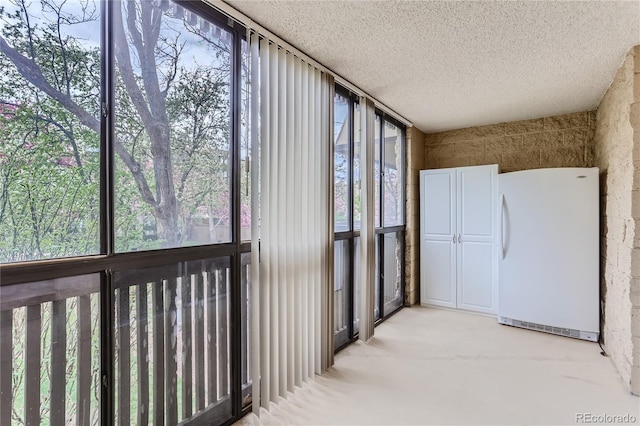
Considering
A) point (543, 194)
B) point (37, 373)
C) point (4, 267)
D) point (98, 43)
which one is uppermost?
point (98, 43)

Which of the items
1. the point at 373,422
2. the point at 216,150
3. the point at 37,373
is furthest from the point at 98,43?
the point at 373,422

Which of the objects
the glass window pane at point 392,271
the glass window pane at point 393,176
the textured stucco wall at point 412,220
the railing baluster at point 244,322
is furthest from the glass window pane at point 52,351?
the textured stucco wall at point 412,220

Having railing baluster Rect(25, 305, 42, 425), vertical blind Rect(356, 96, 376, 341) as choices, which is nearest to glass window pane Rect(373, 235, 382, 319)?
vertical blind Rect(356, 96, 376, 341)

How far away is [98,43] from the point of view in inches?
52.5

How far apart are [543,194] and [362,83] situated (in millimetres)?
2163

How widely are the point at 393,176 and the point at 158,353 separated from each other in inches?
126

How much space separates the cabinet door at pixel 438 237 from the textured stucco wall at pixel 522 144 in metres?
0.44

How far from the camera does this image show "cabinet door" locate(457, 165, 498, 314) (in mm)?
3793

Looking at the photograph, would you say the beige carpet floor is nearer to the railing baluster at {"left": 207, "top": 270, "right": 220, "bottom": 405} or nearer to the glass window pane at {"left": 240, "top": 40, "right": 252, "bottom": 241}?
the railing baluster at {"left": 207, "top": 270, "right": 220, "bottom": 405}

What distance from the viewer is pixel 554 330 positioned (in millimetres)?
3213

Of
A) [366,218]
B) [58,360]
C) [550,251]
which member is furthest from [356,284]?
[58,360]

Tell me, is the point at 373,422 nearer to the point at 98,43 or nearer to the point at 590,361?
the point at 590,361

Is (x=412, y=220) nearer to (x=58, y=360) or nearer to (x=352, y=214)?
(x=352, y=214)

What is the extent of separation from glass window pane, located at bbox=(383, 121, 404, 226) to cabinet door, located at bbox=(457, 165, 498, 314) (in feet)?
2.36
